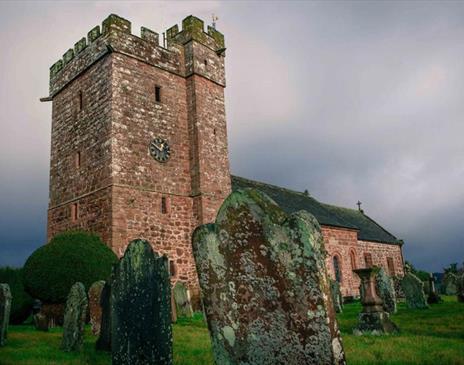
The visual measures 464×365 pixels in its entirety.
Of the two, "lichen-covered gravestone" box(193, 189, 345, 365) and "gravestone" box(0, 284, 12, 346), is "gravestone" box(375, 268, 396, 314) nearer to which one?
"lichen-covered gravestone" box(193, 189, 345, 365)

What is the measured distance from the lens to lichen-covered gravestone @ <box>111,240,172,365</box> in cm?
520

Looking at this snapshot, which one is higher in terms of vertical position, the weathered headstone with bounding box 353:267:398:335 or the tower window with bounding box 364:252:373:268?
the tower window with bounding box 364:252:373:268

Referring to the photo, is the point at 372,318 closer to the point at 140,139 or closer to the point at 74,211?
the point at 140,139

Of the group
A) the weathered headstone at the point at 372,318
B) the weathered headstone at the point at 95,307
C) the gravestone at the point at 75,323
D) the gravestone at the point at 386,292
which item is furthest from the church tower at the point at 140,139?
the weathered headstone at the point at 372,318

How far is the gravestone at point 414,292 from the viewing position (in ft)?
48.4

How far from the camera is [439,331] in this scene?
28.8 ft

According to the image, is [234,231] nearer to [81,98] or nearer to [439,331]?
[439,331]

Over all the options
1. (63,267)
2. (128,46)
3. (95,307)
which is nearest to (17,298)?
(63,267)

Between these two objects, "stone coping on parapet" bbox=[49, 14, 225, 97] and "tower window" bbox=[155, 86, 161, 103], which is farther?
"tower window" bbox=[155, 86, 161, 103]

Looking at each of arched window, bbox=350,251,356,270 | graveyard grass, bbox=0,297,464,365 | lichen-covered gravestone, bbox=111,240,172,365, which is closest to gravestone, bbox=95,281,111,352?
graveyard grass, bbox=0,297,464,365

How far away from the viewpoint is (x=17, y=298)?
1460 centimetres

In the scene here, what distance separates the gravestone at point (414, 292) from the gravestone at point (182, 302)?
8.25 m

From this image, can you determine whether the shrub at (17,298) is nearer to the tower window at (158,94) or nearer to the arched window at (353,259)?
the tower window at (158,94)

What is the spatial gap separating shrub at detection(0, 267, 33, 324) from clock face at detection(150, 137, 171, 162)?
7.04 m
